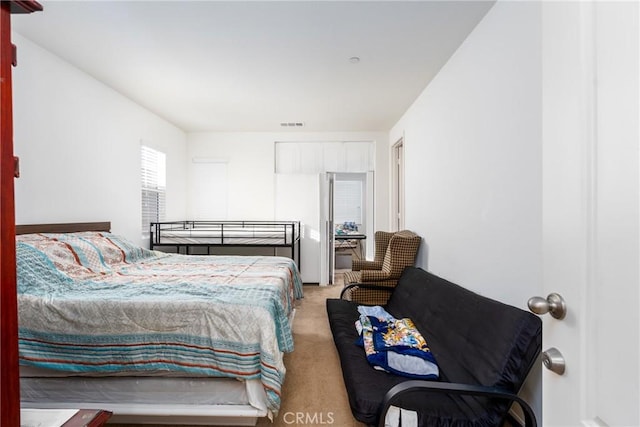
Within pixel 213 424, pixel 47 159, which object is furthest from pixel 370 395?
pixel 47 159

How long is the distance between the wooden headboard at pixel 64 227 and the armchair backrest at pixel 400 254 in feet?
9.64

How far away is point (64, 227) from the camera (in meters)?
2.68

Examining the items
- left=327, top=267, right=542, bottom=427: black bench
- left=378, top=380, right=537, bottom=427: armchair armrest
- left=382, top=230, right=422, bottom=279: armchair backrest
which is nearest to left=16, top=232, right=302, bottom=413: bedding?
left=327, top=267, right=542, bottom=427: black bench

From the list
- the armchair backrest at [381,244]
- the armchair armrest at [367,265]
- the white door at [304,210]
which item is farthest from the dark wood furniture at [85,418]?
the white door at [304,210]

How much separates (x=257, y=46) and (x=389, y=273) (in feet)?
7.90

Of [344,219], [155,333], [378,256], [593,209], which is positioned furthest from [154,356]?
[344,219]

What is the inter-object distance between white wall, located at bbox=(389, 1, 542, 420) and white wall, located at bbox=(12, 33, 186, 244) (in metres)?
3.31

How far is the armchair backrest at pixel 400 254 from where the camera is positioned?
3252 millimetres

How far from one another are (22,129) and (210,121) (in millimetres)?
2560

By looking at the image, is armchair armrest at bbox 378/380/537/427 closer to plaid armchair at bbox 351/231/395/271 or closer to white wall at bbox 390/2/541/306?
white wall at bbox 390/2/541/306

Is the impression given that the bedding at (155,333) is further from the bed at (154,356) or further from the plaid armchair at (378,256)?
the plaid armchair at (378,256)

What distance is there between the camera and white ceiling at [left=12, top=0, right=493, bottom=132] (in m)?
2.03

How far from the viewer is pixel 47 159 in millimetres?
2547

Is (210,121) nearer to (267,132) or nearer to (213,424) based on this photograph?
(267,132)
